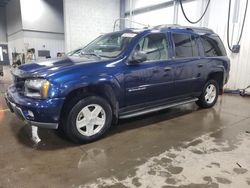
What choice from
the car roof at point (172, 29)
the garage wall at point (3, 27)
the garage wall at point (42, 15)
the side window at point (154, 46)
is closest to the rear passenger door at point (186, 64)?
the car roof at point (172, 29)

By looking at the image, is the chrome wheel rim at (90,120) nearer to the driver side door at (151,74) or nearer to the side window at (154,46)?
the driver side door at (151,74)

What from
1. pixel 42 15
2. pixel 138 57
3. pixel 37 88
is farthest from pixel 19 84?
pixel 42 15

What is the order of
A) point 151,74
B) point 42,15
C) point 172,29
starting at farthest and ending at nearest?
point 42,15
point 172,29
point 151,74

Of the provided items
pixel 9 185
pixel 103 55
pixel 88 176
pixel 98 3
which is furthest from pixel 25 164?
pixel 98 3

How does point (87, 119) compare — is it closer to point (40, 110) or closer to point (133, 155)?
point (40, 110)

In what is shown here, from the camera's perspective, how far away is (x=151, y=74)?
130 inches

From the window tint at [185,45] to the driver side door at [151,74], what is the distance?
25 cm

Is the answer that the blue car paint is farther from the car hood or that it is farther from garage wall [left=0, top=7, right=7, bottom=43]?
garage wall [left=0, top=7, right=7, bottom=43]

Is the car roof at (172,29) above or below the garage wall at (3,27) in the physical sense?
below

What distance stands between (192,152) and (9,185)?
80.7 inches

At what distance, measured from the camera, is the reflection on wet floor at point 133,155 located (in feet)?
7.07

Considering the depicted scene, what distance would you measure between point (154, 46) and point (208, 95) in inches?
77.1

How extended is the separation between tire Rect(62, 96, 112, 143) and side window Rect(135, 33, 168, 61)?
40.5 inches

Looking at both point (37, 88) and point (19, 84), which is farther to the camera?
point (19, 84)
